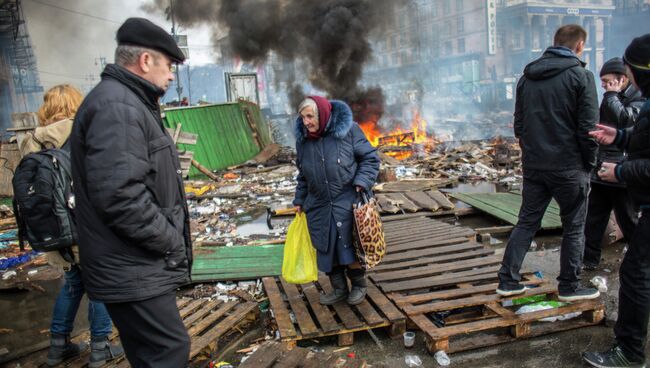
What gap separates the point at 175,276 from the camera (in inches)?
81.0

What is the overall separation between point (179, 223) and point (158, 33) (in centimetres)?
91

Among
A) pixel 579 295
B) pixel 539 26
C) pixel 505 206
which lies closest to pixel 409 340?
pixel 579 295

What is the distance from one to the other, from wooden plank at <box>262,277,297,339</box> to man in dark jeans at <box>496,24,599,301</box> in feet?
5.87

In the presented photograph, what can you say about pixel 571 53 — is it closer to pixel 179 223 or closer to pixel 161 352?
pixel 179 223

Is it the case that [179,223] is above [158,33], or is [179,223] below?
below

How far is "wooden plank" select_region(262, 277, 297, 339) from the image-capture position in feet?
11.0

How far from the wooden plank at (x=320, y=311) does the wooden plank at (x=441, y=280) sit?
63 centimetres

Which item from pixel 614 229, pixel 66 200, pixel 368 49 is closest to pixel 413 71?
pixel 368 49

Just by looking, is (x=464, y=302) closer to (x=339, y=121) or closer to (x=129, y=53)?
(x=339, y=121)

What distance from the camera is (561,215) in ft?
Answer: 11.3

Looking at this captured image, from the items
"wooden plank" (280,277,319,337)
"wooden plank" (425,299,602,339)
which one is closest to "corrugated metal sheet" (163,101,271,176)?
"wooden plank" (280,277,319,337)

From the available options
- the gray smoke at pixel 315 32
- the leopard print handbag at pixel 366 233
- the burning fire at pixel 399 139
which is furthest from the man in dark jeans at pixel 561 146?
the gray smoke at pixel 315 32

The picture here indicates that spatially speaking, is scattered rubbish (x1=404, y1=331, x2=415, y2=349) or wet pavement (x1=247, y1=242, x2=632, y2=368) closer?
wet pavement (x1=247, y1=242, x2=632, y2=368)

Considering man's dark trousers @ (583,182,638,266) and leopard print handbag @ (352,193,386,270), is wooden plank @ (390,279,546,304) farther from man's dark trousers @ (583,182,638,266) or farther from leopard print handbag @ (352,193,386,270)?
man's dark trousers @ (583,182,638,266)
